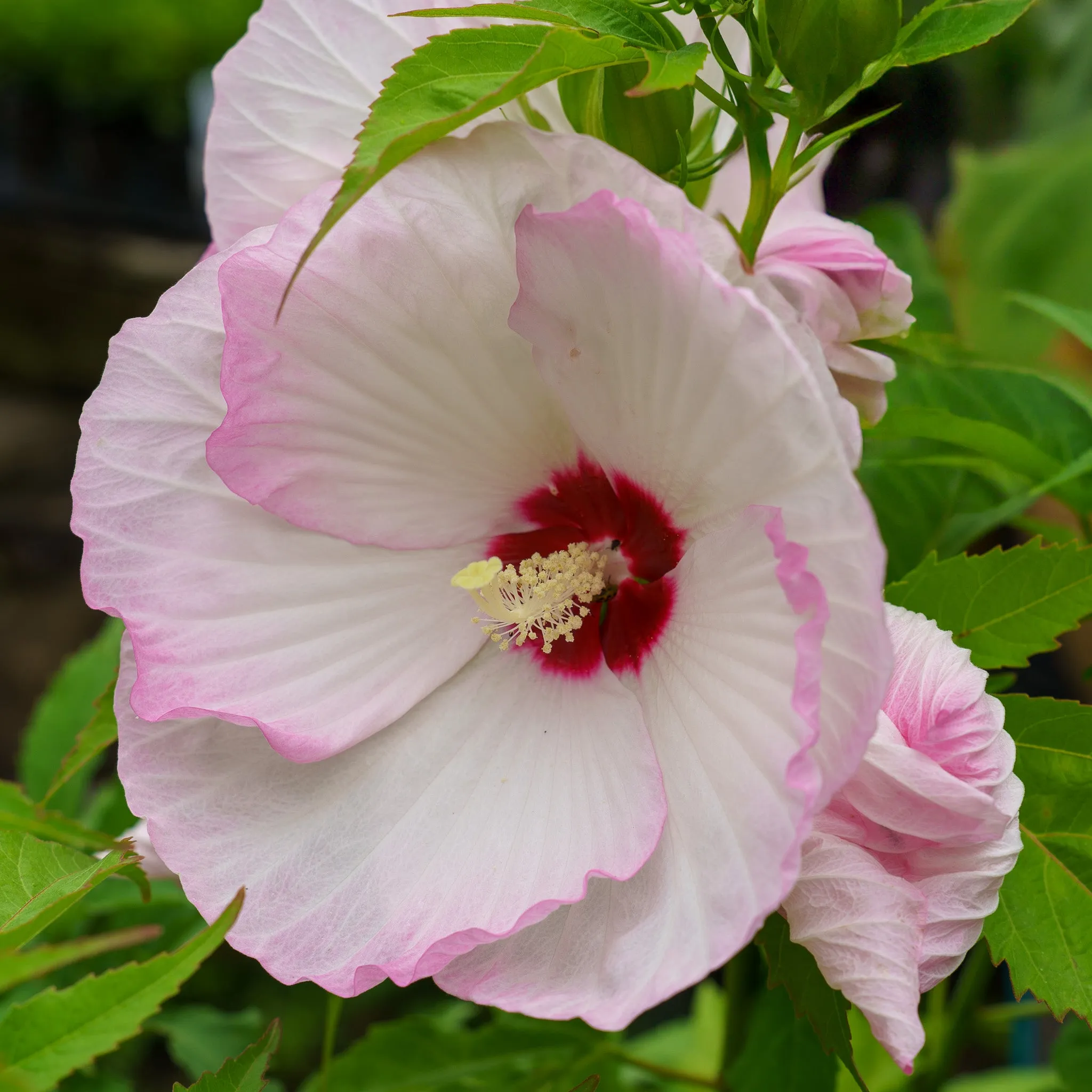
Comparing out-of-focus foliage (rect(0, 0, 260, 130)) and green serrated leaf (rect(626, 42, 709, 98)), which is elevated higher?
green serrated leaf (rect(626, 42, 709, 98))

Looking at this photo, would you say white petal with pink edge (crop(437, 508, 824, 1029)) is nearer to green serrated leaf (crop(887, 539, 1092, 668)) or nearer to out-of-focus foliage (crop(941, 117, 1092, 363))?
green serrated leaf (crop(887, 539, 1092, 668))

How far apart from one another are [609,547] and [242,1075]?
1.08 feet

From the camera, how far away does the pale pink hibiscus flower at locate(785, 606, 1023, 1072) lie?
1.52 ft

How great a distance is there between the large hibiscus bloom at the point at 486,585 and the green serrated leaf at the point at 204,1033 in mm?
428

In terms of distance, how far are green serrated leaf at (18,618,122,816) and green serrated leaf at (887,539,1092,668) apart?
61 centimetres

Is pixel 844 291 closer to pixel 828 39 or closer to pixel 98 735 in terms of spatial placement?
pixel 828 39

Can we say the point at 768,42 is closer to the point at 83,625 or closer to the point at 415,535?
the point at 415,535

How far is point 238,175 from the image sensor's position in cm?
65

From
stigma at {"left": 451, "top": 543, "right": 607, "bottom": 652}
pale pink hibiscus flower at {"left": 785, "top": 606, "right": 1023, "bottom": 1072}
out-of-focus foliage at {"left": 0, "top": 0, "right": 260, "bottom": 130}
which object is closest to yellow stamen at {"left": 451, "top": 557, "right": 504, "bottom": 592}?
stigma at {"left": 451, "top": 543, "right": 607, "bottom": 652}

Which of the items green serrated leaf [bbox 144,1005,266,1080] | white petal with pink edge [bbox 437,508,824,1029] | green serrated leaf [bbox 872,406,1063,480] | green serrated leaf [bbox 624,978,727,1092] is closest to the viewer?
white petal with pink edge [bbox 437,508,824,1029]

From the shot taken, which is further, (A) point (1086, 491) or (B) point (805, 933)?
(A) point (1086, 491)

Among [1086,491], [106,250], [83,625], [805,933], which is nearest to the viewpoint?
[805,933]

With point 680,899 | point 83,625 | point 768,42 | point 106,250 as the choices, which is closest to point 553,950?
point 680,899

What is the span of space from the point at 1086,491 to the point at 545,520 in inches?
13.4
